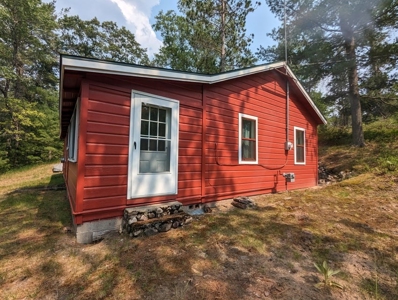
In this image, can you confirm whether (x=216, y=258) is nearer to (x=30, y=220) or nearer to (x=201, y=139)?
(x=201, y=139)

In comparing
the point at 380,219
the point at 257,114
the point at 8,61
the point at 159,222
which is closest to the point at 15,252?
the point at 159,222

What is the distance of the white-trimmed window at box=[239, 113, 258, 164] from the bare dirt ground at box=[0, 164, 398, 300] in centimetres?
177

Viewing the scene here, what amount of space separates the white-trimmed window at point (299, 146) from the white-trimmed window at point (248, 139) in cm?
246

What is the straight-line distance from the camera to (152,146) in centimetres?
433

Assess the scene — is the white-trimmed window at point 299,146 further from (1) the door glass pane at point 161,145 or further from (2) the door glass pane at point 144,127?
(2) the door glass pane at point 144,127

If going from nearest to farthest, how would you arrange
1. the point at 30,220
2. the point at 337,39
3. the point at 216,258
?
the point at 216,258
the point at 30,220
the point at 337,39

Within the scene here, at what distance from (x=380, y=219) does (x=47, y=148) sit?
18836 millimetres

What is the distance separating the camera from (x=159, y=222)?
147 inches

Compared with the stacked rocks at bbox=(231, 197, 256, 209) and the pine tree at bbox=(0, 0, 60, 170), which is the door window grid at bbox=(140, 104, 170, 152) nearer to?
the stacked rocks at bbox=(231, 197, 256, 209)

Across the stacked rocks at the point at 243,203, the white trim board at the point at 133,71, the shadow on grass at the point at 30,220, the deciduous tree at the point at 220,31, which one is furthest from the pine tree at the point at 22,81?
the stacked rocks at the point at 243,203

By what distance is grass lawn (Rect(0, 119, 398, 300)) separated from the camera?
2.30 m

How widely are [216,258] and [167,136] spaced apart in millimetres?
2551

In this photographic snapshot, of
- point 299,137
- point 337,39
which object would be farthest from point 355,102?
point 299,137

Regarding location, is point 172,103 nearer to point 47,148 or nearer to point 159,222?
point 159,222
